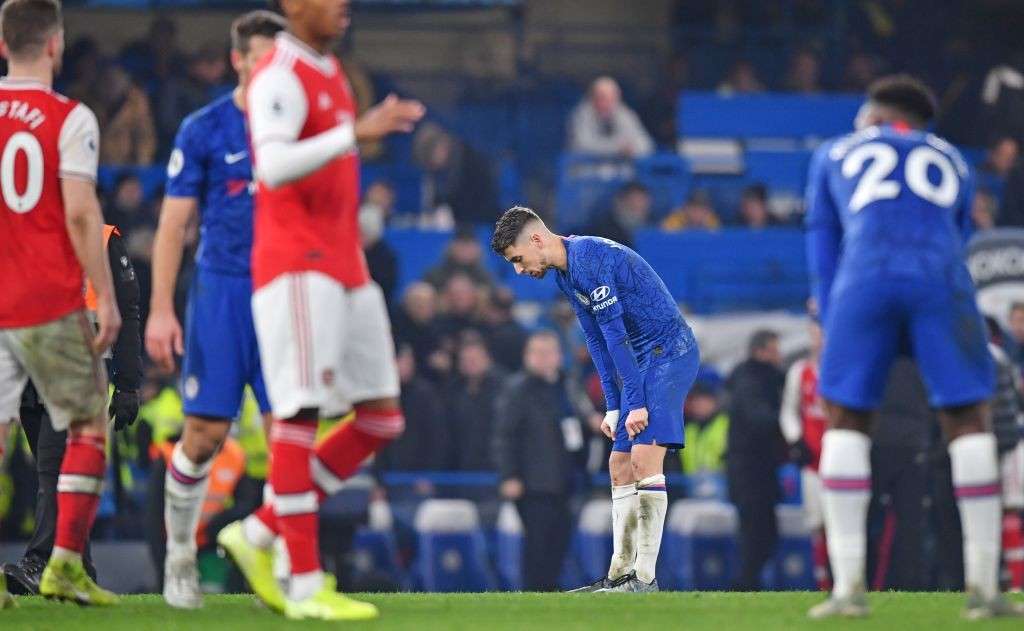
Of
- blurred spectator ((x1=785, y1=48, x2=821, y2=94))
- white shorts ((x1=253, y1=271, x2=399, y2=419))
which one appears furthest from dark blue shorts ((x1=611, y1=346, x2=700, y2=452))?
blurred spectator ((x1=785, y1=48, x2=821, y2=94))

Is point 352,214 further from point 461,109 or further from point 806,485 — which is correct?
point 461,109

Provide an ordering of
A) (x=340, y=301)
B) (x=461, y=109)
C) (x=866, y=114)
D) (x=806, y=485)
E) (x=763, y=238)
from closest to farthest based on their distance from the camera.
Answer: (x=340, y=301), (x=866, y=114), (x=806, y=485), (x=763, y=238), (x=461, y=109)

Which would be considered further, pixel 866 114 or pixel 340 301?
pixel 866 114

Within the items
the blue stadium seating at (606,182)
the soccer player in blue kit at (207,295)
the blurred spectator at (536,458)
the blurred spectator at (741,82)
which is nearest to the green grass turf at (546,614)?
the soccer player in blue kit at (207,295)

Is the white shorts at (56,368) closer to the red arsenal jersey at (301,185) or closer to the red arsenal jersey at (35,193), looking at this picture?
the red arsenal jersey at (35,193)

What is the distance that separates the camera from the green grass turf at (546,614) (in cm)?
609

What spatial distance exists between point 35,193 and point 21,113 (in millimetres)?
341

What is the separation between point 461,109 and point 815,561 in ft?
25.1

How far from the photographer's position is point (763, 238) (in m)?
17.7

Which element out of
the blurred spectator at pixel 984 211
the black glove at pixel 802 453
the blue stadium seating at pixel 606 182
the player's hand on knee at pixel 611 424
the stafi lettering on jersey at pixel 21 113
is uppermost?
the blue stadium seating at pixel 606 182

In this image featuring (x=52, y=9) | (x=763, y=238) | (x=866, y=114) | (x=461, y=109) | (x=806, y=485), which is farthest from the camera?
(x=461, y=109)

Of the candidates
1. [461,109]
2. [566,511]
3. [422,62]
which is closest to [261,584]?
[566,511]

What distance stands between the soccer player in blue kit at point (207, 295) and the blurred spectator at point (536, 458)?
7366 mm

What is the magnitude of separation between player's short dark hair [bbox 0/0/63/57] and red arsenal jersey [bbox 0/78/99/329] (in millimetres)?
169
